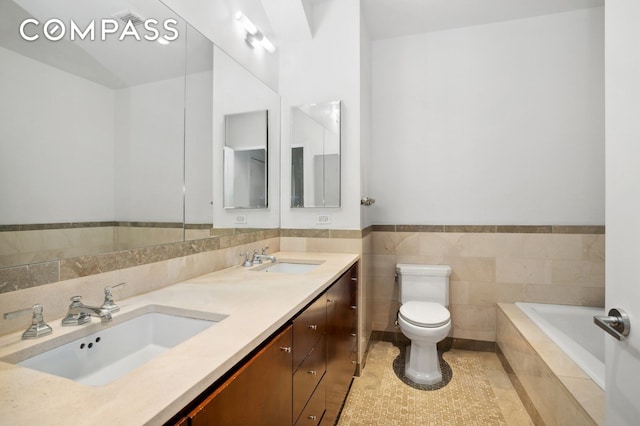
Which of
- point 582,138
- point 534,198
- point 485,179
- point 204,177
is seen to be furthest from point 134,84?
point 582,138

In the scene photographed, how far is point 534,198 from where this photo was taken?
2.56 m

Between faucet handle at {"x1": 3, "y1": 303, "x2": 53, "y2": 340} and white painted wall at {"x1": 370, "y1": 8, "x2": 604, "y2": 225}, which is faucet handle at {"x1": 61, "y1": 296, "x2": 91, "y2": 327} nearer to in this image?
faucet handle at {"x1": 3, "y1": 303, "x2": 53, "y2": 340}

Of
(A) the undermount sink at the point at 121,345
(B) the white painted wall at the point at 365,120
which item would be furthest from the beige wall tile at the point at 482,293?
(A) the undermount sink at the point at 121,345

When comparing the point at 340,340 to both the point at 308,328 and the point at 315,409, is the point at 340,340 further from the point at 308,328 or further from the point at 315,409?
the point at 308,328

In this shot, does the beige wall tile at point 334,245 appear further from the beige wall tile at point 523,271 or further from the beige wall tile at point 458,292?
the beige wall tile at point 523,271

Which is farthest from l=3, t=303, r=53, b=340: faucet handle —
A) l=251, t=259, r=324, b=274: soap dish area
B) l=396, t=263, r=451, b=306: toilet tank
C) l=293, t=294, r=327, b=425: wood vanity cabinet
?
l=396, t=263, r=451, b=306: toilet tank

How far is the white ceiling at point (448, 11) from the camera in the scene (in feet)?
7.82

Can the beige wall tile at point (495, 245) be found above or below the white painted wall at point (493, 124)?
below

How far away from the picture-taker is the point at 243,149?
6.98 ft

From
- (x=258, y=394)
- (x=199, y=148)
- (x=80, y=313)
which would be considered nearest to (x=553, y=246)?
(x=258, y=394)

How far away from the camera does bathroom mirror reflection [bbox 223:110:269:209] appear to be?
6.50 feet

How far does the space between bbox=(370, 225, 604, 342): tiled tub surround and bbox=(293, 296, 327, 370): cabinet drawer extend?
146cm

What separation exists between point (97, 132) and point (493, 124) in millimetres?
2817

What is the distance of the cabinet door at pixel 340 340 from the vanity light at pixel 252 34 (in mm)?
1752
